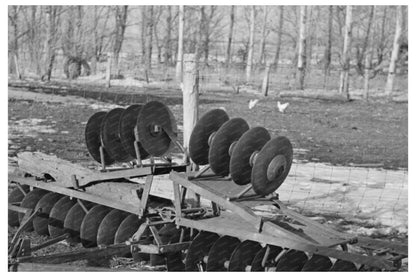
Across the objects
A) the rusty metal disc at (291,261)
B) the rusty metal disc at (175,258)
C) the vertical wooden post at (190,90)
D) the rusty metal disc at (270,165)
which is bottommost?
the rusty metal disc at (175,258)

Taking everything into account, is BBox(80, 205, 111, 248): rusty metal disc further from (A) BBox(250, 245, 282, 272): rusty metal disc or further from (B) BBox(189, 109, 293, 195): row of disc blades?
(A) BBox(250, 245, 282, 272): rusty metal disc

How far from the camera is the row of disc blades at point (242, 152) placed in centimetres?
521

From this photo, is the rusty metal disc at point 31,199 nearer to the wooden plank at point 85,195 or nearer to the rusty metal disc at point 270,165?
the wooden plank at point 85,195

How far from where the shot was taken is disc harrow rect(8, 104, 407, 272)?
518 cm

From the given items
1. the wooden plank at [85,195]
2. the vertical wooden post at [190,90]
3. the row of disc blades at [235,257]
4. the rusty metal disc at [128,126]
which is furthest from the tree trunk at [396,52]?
the row of disc blades at [235,257]

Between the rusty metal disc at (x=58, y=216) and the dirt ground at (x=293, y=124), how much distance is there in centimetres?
312

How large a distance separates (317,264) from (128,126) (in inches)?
90.1

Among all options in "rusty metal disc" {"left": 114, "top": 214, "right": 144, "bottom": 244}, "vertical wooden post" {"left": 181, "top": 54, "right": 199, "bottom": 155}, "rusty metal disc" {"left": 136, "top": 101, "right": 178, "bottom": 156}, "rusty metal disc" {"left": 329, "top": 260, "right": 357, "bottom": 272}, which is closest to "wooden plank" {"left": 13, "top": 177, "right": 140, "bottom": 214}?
"rusty metal disc" {"left": 114, "top": 214, "right": 144, "bottom": 244}

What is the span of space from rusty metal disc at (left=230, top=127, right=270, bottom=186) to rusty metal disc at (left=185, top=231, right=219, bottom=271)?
1.99ft

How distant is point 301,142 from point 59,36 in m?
19.5

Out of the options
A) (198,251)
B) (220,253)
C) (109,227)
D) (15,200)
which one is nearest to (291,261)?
(220,253)

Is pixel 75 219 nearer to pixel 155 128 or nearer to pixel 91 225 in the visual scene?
pixel 91 225

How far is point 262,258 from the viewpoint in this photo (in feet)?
17.4

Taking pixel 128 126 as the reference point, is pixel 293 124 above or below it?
below
